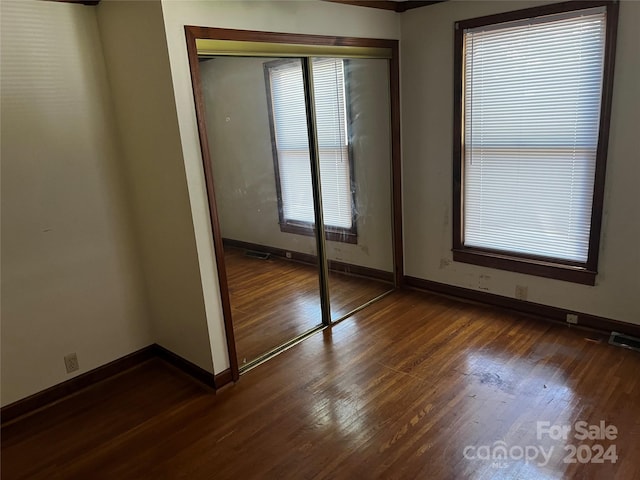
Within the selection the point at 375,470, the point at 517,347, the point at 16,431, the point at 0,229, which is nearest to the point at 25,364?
the point at 16,431

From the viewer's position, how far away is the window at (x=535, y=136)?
291 centimetres

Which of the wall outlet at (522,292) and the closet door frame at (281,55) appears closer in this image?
the closet door frame at (281,55)

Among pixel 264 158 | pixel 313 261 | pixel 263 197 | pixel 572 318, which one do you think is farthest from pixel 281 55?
pixel 572 318

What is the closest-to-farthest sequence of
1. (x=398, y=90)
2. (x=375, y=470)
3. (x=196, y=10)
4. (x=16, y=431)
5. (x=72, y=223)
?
(x=375, y=470), (x=196, y=10), (x=16, y=431), (x=72, y=223), (x=398, y=90)

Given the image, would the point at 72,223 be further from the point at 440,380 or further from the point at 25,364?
the point at 440,380

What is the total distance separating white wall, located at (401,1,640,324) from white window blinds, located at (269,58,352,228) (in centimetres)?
65

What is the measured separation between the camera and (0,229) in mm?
2496

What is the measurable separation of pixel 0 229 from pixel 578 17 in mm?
3586

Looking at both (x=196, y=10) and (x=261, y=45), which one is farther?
(x=261, y=45)

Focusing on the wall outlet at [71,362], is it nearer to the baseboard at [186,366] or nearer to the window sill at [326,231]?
the baseboard at [186,366]

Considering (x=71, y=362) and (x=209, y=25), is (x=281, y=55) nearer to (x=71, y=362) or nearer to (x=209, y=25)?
(x=209, y=25)

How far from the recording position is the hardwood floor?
2199 mm

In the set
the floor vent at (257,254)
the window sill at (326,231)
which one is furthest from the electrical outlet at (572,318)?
the floor vent at (257,254)

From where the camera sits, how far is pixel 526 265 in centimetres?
344
